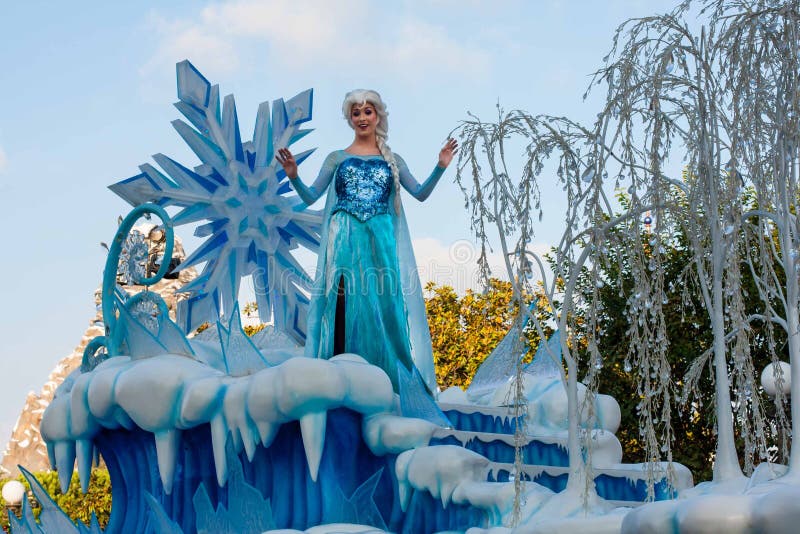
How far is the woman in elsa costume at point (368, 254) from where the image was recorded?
356 inches

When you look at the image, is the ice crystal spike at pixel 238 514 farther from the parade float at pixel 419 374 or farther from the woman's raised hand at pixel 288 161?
the woman's raised hand at pixel 288 161

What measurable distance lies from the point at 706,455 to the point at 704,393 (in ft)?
2.78

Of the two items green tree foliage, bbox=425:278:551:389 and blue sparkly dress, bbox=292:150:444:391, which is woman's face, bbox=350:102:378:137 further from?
green tree foliage, bbox=425:278:551:389

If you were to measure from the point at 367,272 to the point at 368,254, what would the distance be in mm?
153

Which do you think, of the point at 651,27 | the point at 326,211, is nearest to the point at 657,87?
the point at 651,27

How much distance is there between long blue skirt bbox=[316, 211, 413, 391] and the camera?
8992 mm

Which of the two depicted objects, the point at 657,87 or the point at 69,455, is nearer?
the point at 657,87

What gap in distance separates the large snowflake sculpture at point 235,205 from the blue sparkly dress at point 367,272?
1520 mm

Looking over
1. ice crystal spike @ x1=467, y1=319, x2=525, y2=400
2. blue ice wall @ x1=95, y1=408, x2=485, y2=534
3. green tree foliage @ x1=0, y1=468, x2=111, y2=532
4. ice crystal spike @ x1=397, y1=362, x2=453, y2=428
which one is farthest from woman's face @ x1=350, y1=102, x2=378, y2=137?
green tree foliage @ x1=0, y1=468, x2=111, y2=532

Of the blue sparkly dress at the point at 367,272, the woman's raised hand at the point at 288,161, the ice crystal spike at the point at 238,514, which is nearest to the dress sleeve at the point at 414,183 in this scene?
the blue sparkly dress at the point at 367,272

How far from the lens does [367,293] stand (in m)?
9.07

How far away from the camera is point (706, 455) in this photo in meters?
14.4

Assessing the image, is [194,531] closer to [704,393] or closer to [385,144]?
[385,144]

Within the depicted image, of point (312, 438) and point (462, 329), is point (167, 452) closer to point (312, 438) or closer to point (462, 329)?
point (312, 438)
